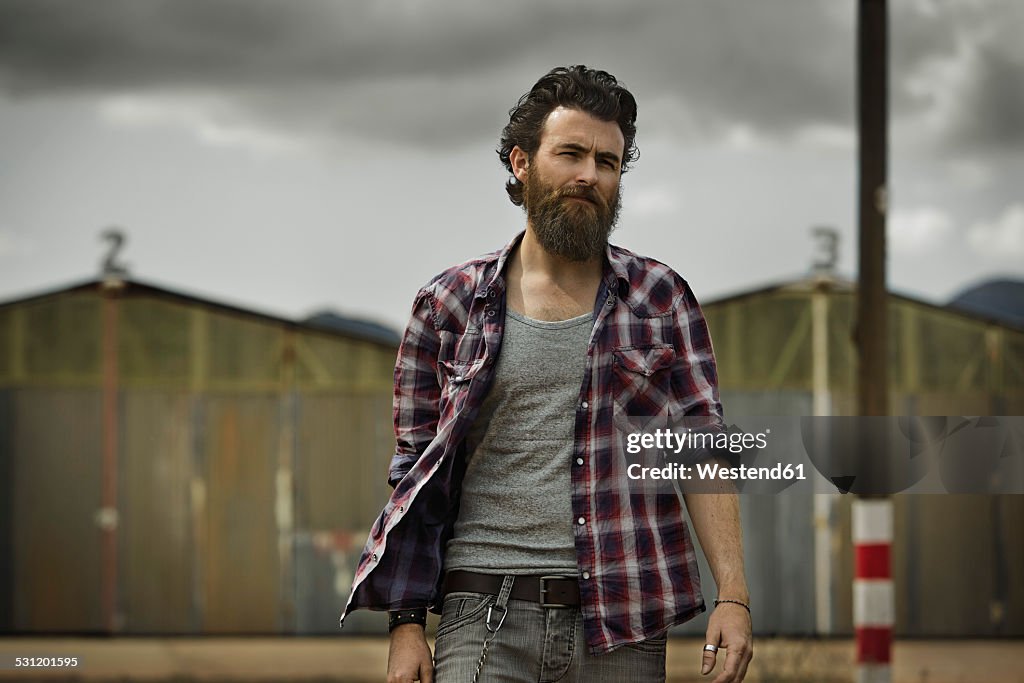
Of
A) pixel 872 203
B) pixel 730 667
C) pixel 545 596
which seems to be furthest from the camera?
pixel 872 203

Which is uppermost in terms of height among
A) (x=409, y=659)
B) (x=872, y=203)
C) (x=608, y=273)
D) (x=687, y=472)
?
(x=872, y=203)

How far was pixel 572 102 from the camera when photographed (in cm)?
257

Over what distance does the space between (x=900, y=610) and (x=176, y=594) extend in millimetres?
6349

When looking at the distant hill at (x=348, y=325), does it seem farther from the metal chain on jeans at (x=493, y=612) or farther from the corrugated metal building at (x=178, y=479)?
the metal chain on jeans at (x=493, y=612)

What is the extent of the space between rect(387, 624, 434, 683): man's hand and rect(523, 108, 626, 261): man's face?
799 mm

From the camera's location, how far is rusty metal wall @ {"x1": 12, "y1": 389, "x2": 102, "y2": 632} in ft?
37.4

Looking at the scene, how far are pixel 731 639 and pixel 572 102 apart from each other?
107 cm

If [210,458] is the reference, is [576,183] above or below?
above

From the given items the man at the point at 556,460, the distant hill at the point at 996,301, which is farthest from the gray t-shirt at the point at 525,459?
the distant hill at the point at 996,301

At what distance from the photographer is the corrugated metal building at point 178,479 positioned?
11.4 m

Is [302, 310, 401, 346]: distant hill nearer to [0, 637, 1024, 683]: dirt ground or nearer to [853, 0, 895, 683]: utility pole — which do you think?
[0, 637, 1024, 683]: dirt ground

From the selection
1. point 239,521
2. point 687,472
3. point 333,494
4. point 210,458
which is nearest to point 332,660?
point 333,494

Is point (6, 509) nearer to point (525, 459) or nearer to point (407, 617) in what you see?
point (407, 617)

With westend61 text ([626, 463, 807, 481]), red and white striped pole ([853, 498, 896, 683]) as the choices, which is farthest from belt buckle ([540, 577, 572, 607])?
red and white striped pole ([853, 498, 896, 683])
